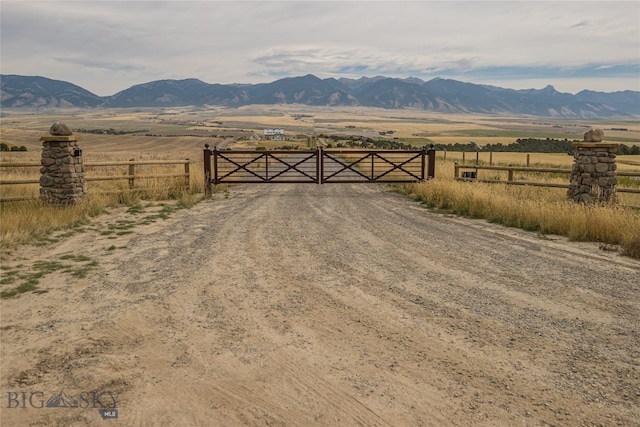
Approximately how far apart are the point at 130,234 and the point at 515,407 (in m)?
9.12

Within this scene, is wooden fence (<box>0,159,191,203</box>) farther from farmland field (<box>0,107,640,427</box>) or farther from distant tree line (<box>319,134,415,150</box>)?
distant tree line (<box>319,134,415,150</box>)

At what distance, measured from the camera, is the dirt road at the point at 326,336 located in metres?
4.07

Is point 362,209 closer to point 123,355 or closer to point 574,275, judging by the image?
point 574,275

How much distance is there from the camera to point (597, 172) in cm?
1302

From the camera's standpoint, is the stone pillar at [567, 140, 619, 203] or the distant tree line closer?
the stone pillar at [567, 140, 619, 203]

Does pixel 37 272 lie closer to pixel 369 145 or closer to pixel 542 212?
pixel 542 212

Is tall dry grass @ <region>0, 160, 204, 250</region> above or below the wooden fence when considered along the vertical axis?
below

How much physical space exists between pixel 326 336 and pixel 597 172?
10824 mm

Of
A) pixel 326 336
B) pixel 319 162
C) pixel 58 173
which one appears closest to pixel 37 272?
pixel 326 336

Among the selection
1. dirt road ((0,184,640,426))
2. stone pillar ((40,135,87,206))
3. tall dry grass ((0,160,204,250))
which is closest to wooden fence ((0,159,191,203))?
tall dry grass ((0,160,204,250))

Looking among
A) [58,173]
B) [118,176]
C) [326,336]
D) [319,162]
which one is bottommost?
[326,336]

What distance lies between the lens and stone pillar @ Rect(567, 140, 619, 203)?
12.9 m

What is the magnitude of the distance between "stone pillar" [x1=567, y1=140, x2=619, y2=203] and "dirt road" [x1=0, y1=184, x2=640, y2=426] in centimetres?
358

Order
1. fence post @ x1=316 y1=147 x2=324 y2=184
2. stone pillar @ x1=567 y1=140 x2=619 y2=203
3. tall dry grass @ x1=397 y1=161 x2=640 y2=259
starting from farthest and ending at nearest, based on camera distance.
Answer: fence post @ x1=316 y1=147 x2=324 y2=184 → stone pillar @ x1=567 y1=140 x2=619 y2=203 → tall dry grass @ x1=397 y1=161 x2=640 y2=259
